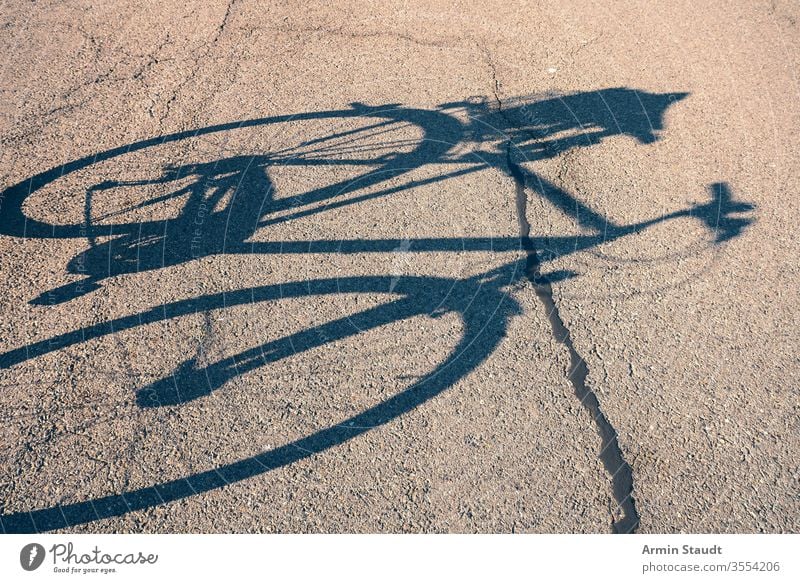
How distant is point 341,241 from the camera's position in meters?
6.99

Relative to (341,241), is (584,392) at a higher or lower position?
lower

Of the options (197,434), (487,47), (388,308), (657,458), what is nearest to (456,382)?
(388,308)

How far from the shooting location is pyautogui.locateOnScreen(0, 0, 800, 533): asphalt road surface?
5406 mm

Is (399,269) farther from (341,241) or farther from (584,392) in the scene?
(584,392)

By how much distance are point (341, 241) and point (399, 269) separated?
0.68 metres

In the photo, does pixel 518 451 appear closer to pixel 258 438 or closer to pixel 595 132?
pixel 258 438

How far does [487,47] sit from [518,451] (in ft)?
18.7

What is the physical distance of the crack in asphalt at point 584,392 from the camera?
207 inches
